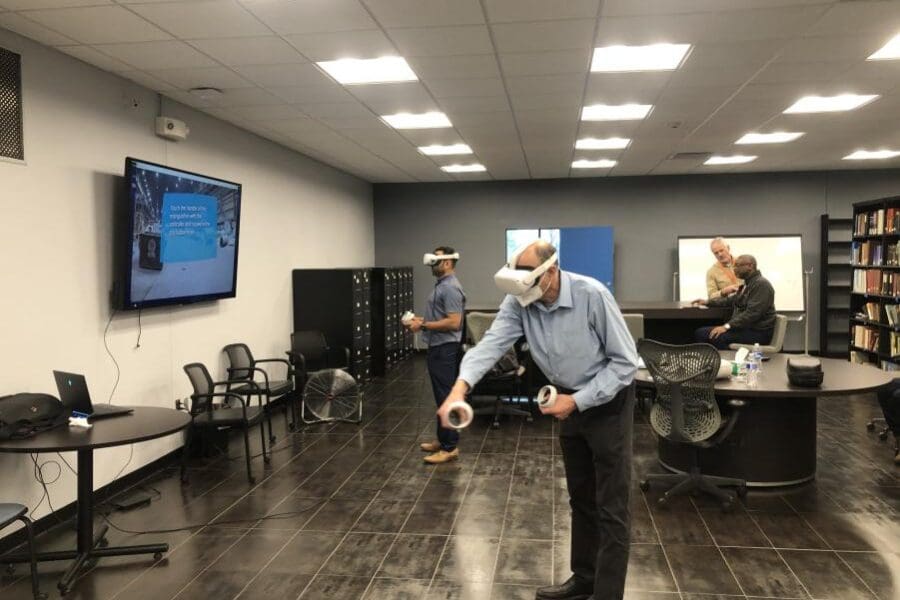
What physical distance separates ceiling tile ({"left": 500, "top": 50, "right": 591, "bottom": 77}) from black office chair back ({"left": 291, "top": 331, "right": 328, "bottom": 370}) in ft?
10.9

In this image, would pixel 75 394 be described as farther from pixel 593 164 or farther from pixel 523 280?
pixel 593 164

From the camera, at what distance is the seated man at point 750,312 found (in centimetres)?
515

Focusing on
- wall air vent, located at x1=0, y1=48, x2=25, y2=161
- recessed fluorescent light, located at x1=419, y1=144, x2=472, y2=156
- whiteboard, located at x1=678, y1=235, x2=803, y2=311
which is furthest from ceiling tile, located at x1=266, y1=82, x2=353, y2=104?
whiteboard, located at x1=678, y1=235, x2=803, y2=311

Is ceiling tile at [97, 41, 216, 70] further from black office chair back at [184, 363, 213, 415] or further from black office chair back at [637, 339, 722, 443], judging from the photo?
black office chair back at [637, 339, 722, 443]

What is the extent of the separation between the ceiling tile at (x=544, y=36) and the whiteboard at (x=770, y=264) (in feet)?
22.8

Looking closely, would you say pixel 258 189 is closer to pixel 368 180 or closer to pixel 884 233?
pixel 368 180

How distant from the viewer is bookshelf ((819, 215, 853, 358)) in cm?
1005

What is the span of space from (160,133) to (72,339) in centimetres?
165

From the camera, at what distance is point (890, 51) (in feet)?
13.7

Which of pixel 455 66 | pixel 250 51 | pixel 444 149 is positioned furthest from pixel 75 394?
pixel 444 149

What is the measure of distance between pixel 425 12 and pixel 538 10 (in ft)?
1.84

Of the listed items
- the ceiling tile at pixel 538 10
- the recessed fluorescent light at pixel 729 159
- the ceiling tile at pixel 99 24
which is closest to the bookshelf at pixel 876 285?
the recessed fluorescent light at pixel 729 159

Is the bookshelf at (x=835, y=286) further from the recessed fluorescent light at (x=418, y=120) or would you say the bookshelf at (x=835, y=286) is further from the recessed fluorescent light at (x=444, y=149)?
the recessed fluorescent light at (x=418, y=120)

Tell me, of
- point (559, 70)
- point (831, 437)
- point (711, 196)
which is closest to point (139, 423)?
point (559, 70)
